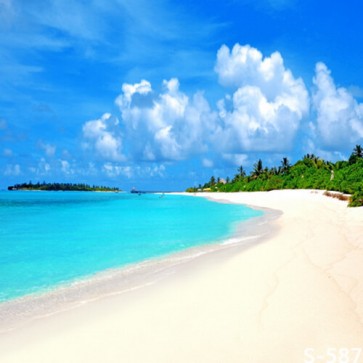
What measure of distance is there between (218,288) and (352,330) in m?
3.66

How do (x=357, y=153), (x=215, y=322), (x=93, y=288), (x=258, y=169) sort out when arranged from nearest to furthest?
(x=215, y=322), (x=93, y=288), (x=357, y=153), (x=258, y=169)

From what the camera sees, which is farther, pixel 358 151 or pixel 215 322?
pixel 358 151

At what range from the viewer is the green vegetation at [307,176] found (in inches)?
2516

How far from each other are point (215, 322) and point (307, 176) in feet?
283

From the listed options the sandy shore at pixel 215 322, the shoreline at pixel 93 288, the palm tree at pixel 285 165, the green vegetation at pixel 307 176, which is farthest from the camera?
the palm tree at pixel 285 165

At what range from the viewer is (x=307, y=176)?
87.4 meters

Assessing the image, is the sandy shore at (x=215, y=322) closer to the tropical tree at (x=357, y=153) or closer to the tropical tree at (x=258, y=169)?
the tropical tree at (x=357, y=153)

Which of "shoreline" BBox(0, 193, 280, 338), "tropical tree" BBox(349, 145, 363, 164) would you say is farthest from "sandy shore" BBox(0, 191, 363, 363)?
"tropical tree" BBox(349, 145, 363, 164)

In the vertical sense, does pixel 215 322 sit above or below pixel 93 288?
above

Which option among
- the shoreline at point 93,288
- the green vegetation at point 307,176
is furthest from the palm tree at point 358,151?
the shoreline at point 93,288

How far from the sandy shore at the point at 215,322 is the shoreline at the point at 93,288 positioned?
1.45ft

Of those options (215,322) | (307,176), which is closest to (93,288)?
(215,322)

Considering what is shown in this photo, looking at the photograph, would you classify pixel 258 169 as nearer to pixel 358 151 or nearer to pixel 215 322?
pixel 358 151

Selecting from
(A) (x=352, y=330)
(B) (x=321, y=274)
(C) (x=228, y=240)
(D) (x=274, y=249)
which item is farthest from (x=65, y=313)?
(C) (x=228, y=240)
